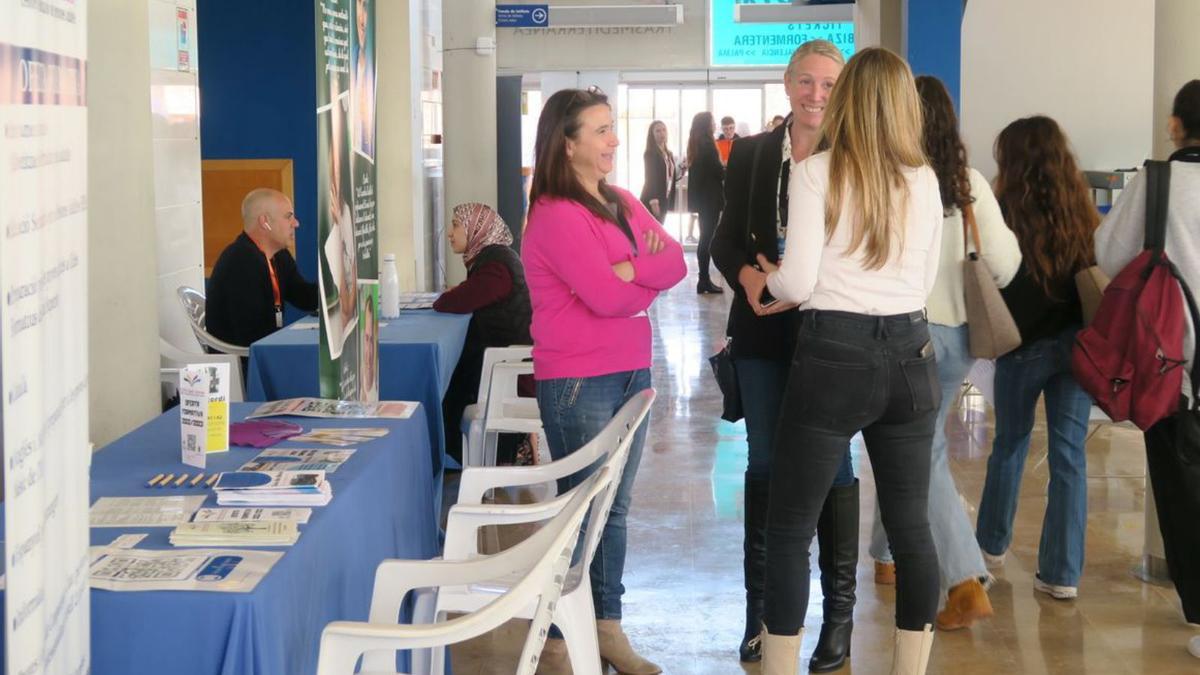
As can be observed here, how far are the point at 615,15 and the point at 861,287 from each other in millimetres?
15506

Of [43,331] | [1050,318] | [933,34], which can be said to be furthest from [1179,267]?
[933,34]

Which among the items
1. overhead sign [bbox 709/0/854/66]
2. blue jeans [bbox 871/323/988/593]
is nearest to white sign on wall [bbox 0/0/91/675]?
blue jeans [bbox 871/323/988/593]

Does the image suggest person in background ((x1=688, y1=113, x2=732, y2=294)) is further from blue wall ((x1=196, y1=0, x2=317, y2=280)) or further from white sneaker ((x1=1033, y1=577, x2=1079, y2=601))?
white sneaker ((x1=1033, y1=577, x2=1079, y2=601))

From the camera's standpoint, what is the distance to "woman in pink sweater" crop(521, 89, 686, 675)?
3.46 metres

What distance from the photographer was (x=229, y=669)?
2139mm

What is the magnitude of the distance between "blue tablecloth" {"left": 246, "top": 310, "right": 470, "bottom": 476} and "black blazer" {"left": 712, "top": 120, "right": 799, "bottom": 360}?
1.73 metres

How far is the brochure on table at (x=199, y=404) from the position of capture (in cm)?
301

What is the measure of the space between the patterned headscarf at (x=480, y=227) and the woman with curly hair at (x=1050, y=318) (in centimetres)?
222

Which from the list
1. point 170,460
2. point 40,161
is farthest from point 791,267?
point 40,161

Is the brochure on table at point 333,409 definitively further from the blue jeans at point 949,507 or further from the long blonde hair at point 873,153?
the blue jeans at point 949,507

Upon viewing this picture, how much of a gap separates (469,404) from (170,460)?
9.28 feet

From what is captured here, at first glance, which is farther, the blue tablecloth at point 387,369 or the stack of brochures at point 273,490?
the blue tablecloth at point 387,369

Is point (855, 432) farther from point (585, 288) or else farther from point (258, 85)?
point (258, 85)

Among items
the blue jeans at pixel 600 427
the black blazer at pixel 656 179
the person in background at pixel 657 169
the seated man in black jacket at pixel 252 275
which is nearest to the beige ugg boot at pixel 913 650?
the blue jeans at pixel 600 427
